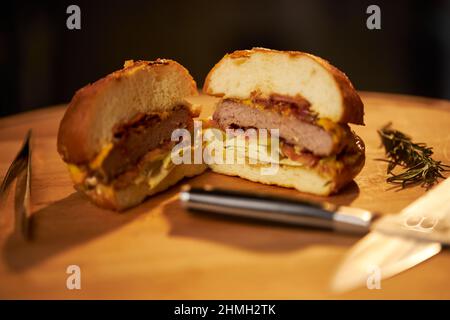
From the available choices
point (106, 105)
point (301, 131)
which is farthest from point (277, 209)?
point (106, 105)

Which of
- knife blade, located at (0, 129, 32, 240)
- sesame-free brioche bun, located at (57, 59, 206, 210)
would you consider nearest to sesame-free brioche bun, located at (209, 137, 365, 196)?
sesame-free brioche bun, located at (57, 59, 206, 210)

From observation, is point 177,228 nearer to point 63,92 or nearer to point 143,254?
point 143,254

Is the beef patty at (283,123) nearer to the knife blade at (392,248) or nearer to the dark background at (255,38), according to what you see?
the knife blade at (392,248)

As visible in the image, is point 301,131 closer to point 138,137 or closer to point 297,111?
point 297,111

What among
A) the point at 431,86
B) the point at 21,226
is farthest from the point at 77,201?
the point at 431,86

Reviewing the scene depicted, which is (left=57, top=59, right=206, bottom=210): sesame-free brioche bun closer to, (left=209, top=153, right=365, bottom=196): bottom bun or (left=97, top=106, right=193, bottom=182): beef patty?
(left=97, top=106, right=193, bottom=182): beef patty

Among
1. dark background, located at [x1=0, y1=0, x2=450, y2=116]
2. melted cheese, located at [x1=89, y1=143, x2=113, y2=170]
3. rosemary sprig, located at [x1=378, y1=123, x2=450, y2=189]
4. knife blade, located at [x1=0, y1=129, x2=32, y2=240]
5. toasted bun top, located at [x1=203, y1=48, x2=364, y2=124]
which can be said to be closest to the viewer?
knife blade, located at [x1=0, y1=129, x2=32, y2=240]

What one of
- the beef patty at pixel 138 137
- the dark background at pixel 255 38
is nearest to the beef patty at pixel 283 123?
the beef patty at pixel 138 137
